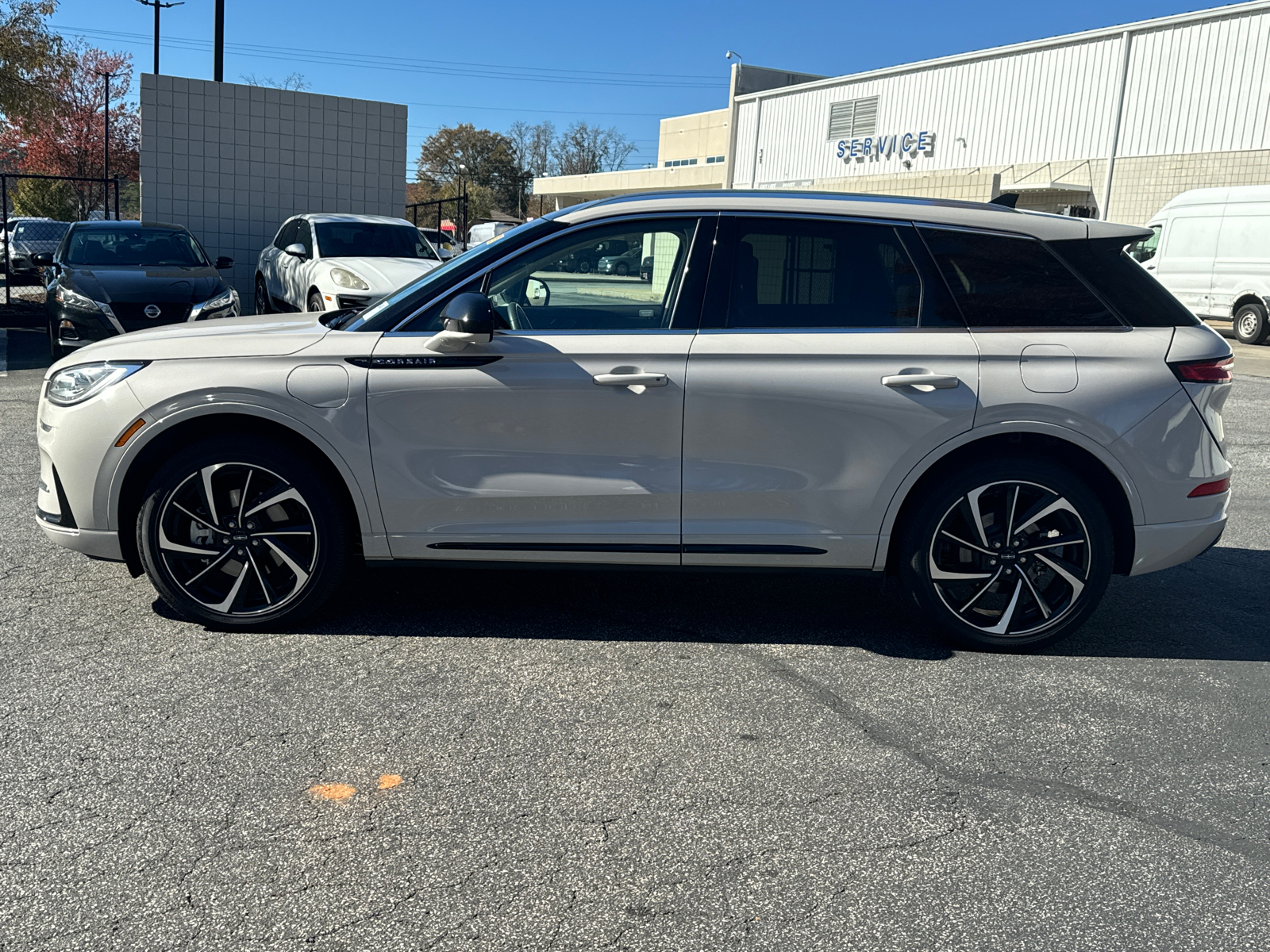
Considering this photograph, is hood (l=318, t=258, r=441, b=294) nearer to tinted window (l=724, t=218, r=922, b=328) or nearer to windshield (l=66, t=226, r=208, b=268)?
windshield (l=66, t=226, r=208, b=268)

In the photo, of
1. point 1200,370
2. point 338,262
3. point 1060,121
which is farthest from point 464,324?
point 1060,121

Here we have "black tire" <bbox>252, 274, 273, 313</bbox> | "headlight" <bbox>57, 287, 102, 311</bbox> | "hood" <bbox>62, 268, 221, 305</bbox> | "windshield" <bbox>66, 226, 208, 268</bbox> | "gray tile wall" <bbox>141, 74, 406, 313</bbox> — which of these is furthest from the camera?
"gray tile wall" <bbox>141, 74, 406, 313</bbox>

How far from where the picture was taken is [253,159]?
19.6 m

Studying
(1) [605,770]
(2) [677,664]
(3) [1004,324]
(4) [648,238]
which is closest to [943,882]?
(1) [605,770]

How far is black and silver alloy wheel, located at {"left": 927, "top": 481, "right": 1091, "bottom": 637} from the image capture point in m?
4.38

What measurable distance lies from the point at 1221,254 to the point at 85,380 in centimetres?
2222

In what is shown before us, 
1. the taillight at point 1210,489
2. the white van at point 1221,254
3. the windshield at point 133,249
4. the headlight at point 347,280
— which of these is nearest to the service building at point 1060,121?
the white van at point 1221,254

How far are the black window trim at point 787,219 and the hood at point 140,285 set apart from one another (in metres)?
8.77

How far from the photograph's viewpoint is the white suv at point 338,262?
12.2 metres

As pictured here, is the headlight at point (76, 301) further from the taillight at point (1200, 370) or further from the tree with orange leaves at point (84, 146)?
the tree with orange leaves at point (84, 146)

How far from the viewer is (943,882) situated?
2861mm

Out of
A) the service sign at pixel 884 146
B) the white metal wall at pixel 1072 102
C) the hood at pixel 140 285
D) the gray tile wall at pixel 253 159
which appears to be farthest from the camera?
the service sign at pixel 884 146

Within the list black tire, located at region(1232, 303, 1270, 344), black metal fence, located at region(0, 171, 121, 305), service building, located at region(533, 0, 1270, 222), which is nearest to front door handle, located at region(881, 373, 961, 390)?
black metal fence, located at region(0, 171, 121, 305)

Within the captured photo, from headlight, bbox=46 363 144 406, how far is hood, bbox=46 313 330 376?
0.03m
